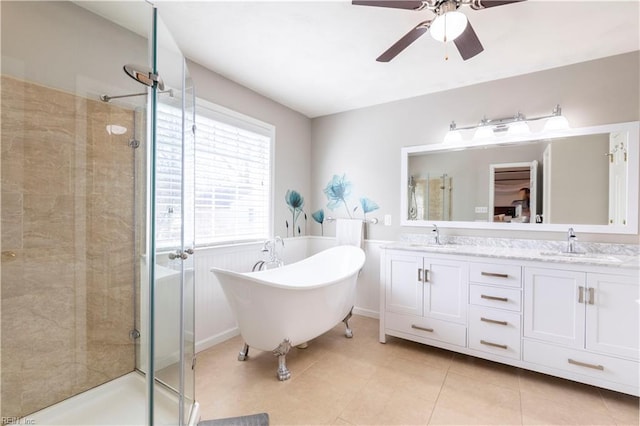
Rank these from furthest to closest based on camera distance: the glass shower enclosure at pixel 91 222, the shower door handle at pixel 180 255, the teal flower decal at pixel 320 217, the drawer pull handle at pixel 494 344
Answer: the teal flower decal at pixel 320 217 → the drawer pull handle at pixel 494 344 → the shower door handle at pixel 180 255 → the glass shower enclosure at pixel 91 222

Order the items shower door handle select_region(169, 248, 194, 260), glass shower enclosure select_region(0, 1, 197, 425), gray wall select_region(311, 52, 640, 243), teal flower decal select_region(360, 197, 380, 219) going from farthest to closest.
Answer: teal flower decal select_region(360, 197, 380, 219)
gray wall select_region(311, 52, 640, 243)
shower door handle select_region(169, 248, 194, 260)
glass shower enclosure select_region(0, 1, 197, 425)

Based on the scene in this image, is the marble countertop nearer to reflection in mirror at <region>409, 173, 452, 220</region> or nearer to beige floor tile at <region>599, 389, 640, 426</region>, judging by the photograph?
reflection in mirror at <region>409, 173, 452, 220</region>

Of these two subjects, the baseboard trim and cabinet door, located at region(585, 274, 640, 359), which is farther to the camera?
the baseboard trim

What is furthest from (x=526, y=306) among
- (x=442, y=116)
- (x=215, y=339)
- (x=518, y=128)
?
(x=215, y=339)

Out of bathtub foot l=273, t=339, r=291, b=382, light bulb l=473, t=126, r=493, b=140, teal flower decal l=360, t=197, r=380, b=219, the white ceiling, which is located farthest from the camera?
teal flower decal l=360, t=197, r=380, b=219

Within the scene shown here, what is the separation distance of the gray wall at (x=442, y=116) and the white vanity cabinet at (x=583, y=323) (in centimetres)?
64

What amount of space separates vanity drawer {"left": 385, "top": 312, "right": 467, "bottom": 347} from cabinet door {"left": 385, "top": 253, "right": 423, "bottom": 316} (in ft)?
0.20

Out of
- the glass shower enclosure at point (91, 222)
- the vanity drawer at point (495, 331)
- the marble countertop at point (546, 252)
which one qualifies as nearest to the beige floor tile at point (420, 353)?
the vanity drawer at point (495, 331)

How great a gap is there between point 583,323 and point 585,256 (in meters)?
0.54

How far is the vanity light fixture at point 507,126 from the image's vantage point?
7.87 feet

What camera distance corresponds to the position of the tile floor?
1.68 metres

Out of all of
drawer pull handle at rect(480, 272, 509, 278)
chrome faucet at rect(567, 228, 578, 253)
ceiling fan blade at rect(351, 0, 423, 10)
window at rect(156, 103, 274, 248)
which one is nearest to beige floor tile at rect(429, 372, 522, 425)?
drawer pull handle at rect(480, 272, 509, 278)

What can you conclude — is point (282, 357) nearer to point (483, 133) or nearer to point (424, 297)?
point (424, 297)

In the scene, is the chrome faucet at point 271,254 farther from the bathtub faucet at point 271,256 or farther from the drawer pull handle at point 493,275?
the drawer pull handle at point 493,275
